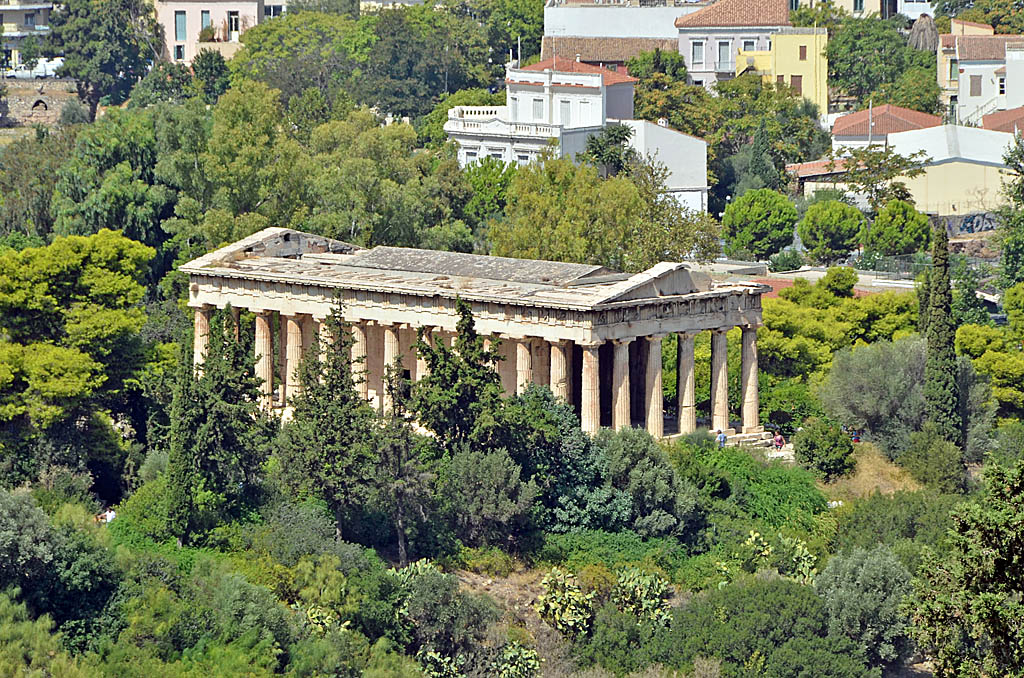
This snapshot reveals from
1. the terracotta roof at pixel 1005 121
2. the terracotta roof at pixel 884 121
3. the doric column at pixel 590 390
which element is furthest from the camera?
the terracotta roof at pixel 884 121

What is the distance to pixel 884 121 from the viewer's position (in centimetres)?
13400

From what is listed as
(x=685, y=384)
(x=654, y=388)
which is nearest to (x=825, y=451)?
(x=685, y=384)

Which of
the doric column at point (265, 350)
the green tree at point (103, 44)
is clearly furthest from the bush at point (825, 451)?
the green tree at point (103, 44)

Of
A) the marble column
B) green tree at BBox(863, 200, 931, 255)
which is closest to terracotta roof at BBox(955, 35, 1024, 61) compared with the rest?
green tree at BBox(863, 200, 931, 255)

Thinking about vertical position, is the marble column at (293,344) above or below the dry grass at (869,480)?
above

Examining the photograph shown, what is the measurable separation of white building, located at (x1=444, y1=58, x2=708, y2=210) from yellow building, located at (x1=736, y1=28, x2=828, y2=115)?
74.5 feet

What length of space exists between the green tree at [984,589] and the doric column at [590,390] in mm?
25714

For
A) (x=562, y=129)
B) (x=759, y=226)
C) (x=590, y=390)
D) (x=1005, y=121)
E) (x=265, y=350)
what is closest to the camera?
(x=590, y=390)

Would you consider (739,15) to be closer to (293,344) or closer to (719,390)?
(293,344)

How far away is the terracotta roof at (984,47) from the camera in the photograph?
482ft

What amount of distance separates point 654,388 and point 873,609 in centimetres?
1209

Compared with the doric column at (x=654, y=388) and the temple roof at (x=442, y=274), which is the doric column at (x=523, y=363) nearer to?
the temple roof at (x=442, y=274)

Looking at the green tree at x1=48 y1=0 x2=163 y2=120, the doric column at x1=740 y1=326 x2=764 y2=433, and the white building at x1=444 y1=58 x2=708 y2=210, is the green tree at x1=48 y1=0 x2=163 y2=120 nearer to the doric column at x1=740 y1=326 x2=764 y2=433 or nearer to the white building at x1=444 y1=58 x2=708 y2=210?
the white building at x1=444 y1=58 x2=708 y2=210

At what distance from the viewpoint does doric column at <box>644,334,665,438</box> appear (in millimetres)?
77375
